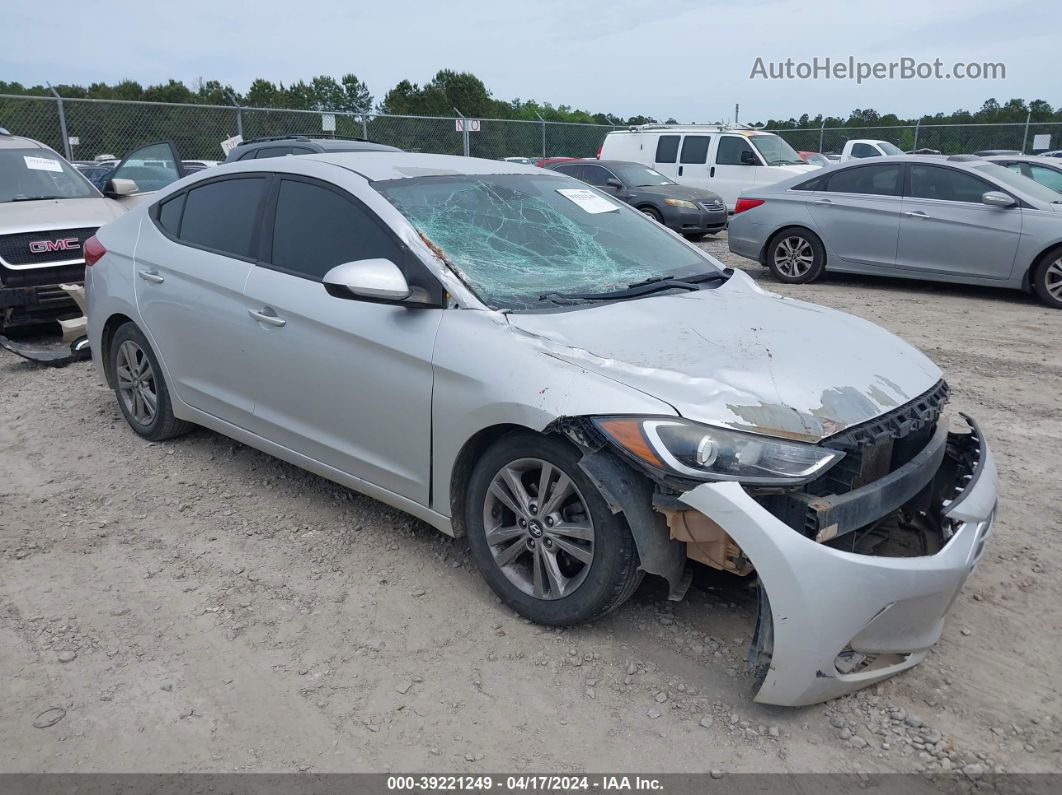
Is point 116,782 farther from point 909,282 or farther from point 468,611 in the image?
point 909,282

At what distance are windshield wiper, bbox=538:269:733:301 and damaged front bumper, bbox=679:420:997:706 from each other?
3.74 feet

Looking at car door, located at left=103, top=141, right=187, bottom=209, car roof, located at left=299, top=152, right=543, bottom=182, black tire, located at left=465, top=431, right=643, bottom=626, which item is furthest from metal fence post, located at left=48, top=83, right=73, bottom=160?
black tire, located at left=465, top=431, right=643, bottom=626

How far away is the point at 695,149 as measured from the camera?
55.7 feet

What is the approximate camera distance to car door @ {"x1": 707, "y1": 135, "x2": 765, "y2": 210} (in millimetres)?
16203

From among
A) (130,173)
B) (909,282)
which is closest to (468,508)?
(130,173)

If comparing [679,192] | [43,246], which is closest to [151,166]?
[43,246]

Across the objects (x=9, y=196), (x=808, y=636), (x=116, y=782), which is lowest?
(x=116, y=782)

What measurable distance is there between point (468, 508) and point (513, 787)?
3.53 ft

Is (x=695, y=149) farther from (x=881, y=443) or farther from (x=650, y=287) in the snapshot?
(x=881, y=443)

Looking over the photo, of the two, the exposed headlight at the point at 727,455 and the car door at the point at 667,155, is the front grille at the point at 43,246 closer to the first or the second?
the exposed headlight at the point at 727,455

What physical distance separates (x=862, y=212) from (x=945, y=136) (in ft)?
62.5

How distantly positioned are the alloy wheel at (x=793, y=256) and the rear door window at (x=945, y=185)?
127 centimetres

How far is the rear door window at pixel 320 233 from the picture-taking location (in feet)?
11.8

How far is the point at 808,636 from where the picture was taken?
2518mm
